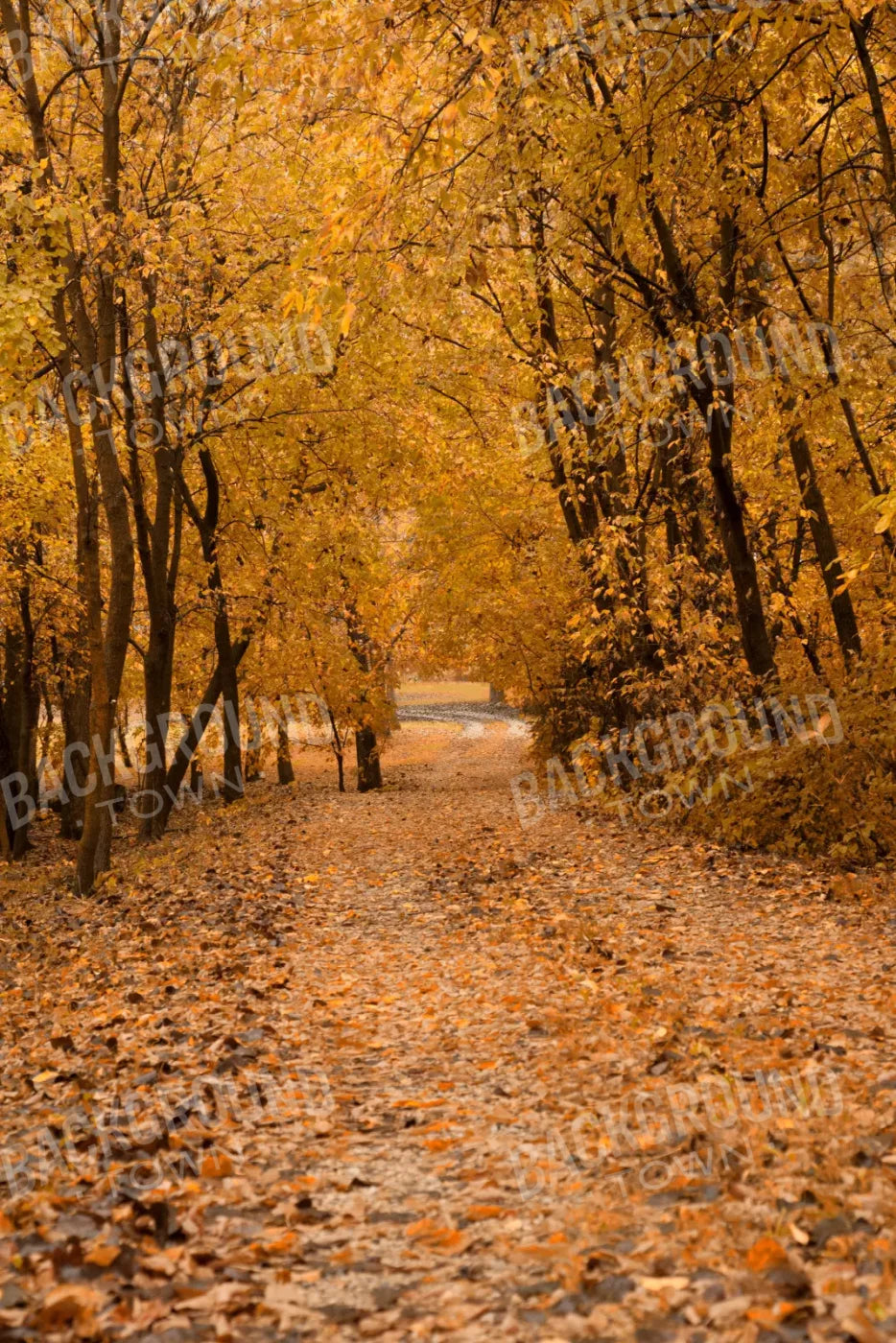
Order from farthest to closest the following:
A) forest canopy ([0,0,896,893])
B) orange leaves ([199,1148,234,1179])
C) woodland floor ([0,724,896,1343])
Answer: forest canopy ([0,0,896,893]) → orange leaves ([199,1148,234,1179]) → woodland floor ([0,724,896,1343])

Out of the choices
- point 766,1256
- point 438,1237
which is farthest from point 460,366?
point 766,1256

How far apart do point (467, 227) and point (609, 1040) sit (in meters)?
5.00

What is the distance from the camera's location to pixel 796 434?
11.5 meters

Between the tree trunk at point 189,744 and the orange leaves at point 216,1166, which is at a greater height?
the tree trunk at point 189,744

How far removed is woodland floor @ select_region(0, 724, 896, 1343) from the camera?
324 centimetres

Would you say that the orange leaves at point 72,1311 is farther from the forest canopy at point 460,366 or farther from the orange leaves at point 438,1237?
the forest canopy at point 460,366

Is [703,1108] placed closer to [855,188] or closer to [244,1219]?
[244,1219]

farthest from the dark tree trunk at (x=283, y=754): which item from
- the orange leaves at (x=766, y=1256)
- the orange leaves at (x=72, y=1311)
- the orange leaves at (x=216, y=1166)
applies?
the orange leaves at (x=766, y=1256)

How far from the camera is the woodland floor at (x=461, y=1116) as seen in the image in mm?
3240

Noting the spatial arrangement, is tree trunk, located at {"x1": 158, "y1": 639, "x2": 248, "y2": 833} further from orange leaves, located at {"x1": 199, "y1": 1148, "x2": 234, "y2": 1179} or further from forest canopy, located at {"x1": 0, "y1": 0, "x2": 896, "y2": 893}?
orange leaves, located at {"x1": 199, "y1": 1148, "x2": 234, "y2": 1179}

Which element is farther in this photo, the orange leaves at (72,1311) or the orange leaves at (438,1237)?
the orange leaves at (438,1237)

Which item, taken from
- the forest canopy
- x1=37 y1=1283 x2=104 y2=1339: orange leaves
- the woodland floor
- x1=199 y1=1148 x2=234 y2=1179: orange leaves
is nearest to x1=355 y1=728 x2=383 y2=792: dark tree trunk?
the forest canopy

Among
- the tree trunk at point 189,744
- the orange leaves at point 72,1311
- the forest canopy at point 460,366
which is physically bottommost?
the orange leaves at point 72,1311

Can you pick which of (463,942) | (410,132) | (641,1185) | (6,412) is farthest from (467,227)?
(6,412)
